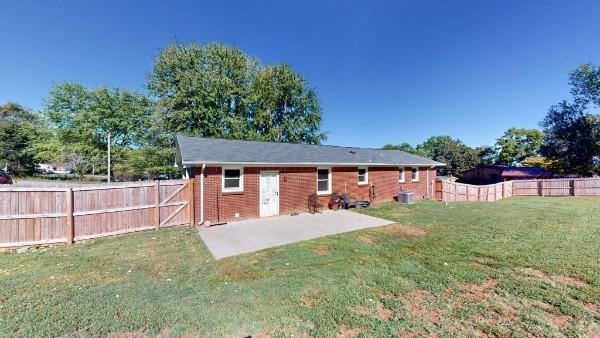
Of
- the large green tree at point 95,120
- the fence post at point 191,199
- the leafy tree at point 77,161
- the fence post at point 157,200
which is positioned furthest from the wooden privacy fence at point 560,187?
the leafy tree at point 77,161

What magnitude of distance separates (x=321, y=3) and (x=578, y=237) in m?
14.4

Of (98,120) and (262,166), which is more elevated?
(98,120)

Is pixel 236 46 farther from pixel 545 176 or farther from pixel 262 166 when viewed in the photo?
pixel 545 176

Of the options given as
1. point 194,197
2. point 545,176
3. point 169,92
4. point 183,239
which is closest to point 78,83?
point 169,92

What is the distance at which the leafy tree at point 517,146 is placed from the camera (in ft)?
140

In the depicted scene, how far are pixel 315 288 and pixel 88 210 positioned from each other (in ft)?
24.3

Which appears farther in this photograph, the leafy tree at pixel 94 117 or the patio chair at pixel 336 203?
the leafy tree at pixel 94 117

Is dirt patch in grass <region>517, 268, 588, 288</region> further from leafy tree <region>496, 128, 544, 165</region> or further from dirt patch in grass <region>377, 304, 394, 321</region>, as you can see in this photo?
leafy tree <region>496, 128, 544, 165</region>

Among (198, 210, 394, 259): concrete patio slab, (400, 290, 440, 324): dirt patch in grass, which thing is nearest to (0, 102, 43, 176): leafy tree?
(198, 210, 394, 259): concrete patio slab

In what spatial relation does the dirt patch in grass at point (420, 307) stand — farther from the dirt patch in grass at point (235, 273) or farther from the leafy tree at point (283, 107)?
the leafy tree at point (283, 107)

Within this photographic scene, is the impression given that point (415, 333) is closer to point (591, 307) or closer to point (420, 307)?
point (420, 307)

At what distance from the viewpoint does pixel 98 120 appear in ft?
90.3

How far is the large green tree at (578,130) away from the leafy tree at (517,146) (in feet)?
62.7

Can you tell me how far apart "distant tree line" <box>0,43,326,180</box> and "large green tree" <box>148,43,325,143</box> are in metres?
0.10
